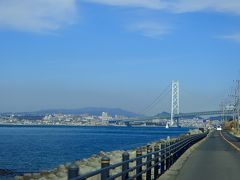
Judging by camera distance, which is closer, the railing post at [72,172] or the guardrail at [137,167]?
the railing post at [72,172]

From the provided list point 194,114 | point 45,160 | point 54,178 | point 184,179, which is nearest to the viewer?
point 184,179

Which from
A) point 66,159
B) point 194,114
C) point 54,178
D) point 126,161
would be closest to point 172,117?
point 194,114

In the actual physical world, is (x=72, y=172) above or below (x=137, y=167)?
above

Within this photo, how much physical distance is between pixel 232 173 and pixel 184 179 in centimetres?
313

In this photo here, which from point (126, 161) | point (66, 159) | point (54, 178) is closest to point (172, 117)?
point (66, 159)

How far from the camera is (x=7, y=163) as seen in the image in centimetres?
4434

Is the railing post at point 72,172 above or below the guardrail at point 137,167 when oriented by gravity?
above

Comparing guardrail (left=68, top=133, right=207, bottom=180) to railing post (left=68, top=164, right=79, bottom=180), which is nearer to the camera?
railing post (left=68, top=164, right=79, bottom=180)

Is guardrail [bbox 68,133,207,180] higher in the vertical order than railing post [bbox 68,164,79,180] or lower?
lower

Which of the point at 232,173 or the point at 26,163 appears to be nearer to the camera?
the point at 232,173

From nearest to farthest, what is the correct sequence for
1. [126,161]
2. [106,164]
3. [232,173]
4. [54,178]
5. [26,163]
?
1. [106,164]
2. [126,161]
3. [232,173]
4. [54,178]
5. [26,163]

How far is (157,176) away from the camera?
18031mm

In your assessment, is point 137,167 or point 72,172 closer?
point 72,172

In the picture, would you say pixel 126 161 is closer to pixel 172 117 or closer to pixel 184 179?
pixel 184 179
